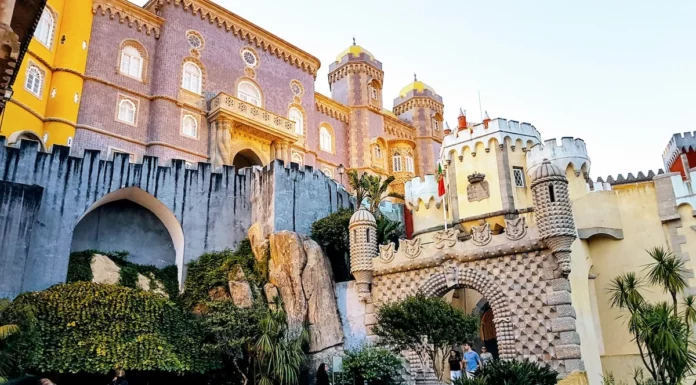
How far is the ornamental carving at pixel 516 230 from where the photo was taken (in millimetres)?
17328

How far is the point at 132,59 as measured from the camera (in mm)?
30938

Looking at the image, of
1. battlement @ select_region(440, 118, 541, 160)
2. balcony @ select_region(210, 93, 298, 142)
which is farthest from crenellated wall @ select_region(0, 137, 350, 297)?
balcony @ select_region(210, 93, 298, 142)

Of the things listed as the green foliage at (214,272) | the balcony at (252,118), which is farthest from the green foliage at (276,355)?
the balcony at (252,118)

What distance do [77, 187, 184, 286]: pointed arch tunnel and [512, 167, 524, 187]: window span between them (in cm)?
1467

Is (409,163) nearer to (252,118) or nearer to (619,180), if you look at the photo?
(252,118)

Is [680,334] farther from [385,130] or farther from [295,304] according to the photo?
[385,130]

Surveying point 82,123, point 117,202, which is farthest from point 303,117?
point 117,202

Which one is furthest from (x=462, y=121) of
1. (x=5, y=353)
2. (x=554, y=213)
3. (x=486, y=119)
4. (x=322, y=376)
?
(x=5, y=353)

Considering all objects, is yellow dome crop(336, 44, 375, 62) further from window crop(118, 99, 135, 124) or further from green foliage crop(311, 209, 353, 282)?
green foliage crop(311, 209, 353, 282)

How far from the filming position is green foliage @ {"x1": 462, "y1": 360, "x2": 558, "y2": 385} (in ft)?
37.9

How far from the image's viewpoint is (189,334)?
59.2 ft

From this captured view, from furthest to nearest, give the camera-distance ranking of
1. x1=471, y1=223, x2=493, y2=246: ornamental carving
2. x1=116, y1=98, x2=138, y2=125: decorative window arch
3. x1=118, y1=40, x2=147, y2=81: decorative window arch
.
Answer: x1=118, y1=40, x2=147, y2=81: decorative window arch → x1=116, y1=98, x2=138, y2=125: decorative window arch → x1=471, y1=223, x2=493, y2=246: ornamental carving

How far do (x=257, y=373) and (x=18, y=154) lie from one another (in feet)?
38.0

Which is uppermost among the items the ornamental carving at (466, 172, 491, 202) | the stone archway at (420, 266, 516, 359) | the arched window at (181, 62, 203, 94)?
the arched window at (181, 62, 203, 94)
